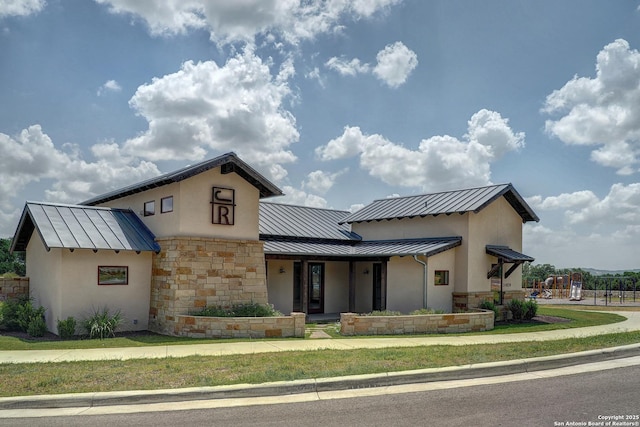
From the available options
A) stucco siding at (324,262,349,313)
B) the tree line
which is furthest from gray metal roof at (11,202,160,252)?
the tree line

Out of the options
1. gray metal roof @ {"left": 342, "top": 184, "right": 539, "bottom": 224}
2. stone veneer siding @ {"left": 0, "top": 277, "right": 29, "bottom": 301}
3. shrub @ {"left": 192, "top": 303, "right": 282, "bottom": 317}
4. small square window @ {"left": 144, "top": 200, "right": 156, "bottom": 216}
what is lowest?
shrub @ {"left": 192, "top": 303, "right": 282, "bottom": 317}

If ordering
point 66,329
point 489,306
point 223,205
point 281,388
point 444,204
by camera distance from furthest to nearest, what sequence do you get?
point 444,204 < point 489,306 < point 223,205 < point 66,329 < point 281,388

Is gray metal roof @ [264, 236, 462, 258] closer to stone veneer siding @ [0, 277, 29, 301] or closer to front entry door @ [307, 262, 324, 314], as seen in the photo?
front entry door @ [307, 262, 324, 314]

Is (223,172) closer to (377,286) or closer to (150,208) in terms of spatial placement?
(150,208)

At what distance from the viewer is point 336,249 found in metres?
23.8

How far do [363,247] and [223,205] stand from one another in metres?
8.98

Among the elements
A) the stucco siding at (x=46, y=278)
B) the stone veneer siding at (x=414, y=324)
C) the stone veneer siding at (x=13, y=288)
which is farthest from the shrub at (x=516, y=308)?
the stone veneer siding at (x=13, y=288)

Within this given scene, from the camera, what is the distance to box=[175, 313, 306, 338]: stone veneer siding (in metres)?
15.5

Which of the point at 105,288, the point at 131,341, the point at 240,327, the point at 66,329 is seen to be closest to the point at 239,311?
the point at 240,327

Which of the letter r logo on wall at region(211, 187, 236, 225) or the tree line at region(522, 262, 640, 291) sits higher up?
the letter r logo on wall at region(211, 187, 236, 225)

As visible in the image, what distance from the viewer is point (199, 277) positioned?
1705 cm

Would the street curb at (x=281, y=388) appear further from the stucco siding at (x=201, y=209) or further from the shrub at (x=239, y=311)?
the stucco siding at (x=201, y=209)

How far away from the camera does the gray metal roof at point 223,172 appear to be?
55.5ft

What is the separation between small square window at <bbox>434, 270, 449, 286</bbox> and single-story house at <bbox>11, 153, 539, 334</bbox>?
12cm
